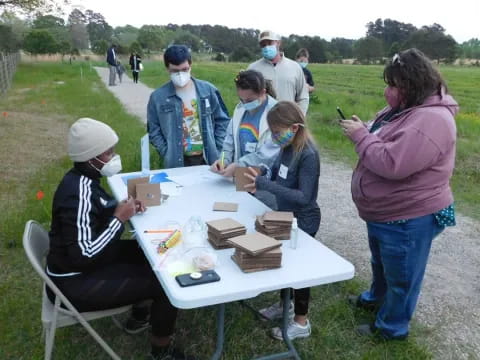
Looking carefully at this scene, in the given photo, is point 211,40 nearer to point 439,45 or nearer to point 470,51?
point 439,45

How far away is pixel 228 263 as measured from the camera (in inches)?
79.4

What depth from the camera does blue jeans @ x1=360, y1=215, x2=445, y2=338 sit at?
2330mm

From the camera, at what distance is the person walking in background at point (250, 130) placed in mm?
3176


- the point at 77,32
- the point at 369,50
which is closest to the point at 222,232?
the point at 77,32

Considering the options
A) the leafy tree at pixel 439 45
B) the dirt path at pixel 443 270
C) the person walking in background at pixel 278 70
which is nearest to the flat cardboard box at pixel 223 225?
the dirt path at pixel 443 270

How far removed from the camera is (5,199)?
17.3 ft

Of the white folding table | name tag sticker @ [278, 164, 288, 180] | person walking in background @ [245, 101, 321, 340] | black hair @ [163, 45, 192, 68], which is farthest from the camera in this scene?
black hair @ [163, 45, 192, 68]

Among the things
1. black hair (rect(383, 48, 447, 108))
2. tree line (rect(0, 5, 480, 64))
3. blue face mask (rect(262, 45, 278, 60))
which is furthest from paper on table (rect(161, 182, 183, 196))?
tree line (rect(0, 5, 480, 64))

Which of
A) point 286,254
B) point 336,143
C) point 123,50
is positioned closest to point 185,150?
point 286,254

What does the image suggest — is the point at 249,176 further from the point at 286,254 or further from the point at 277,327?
the point at 277,327

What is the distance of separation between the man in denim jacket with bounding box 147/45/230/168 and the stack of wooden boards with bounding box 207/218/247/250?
175 cm

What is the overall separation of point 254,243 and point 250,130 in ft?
5.08

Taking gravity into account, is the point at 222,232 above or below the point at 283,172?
below

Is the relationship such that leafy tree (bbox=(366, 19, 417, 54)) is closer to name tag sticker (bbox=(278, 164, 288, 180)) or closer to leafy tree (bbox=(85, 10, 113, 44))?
leafy tree (bbox=(85, 10, 113, 44))
